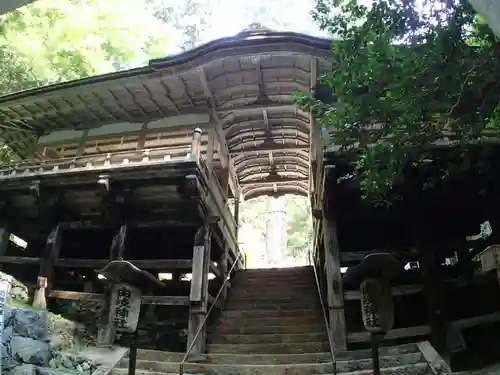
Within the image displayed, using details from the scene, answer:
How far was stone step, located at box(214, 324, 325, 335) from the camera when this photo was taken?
10070 mm

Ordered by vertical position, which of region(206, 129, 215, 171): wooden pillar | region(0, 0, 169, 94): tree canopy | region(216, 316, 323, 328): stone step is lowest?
region(216, 316, 323, 328): stone step

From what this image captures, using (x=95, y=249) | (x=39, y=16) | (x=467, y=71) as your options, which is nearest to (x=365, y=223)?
(x=467, y=71)

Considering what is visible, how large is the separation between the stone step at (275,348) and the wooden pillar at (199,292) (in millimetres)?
482

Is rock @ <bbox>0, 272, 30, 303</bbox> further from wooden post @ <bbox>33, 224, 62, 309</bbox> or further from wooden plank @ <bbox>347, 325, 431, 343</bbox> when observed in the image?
wooden plank @ <bbox>347, 325, 431, 343</bbox>

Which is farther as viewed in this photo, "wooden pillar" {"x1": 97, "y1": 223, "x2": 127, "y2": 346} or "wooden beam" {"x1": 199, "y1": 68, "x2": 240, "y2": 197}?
"wooden beam" {"x1": 199, "y1": 68, "x2": 240, "y2": 197}

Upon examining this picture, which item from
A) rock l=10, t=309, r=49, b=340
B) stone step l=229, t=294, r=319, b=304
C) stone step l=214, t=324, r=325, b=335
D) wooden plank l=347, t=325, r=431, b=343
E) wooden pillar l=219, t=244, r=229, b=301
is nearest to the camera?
rock l=10, t=309, r=49, b=340

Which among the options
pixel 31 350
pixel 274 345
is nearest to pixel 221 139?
pixel 274 345

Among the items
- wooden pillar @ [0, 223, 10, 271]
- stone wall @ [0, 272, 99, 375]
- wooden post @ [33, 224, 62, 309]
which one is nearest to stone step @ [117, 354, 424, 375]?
stone wall @ [0, 272, 99, 375]

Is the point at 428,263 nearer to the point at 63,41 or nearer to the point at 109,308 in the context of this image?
the point at 109,308

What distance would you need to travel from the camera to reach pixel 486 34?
17.7 ft

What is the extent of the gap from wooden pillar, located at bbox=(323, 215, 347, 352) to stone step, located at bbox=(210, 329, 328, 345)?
1.96 ft

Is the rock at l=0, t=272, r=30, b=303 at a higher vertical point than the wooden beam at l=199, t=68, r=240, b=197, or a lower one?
lower

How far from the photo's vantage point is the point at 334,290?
9484 millimetres

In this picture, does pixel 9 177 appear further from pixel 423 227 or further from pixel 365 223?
pixel 423 227
